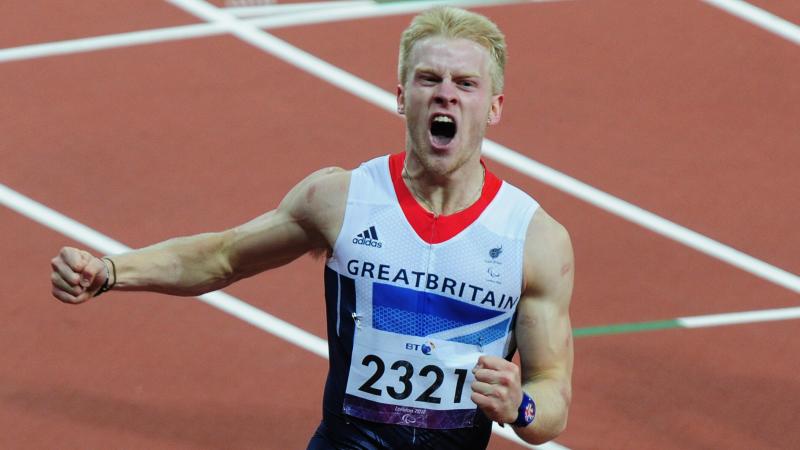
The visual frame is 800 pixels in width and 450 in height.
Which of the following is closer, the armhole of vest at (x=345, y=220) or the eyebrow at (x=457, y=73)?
the eyebrow at (x=457, y=73)

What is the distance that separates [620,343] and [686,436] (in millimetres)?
714

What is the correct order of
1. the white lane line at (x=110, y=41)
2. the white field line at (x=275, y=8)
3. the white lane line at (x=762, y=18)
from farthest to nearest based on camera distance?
the white lane line at (x=762, y=18)
the white field line at (x=275, y=8)
the white lane line at (x=110, y=41)

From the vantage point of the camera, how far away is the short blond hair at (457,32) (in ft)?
16.6

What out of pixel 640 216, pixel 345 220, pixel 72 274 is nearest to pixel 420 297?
pixel 345 220

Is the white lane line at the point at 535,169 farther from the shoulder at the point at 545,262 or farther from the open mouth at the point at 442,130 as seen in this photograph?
the open mouth at the point at 442,130

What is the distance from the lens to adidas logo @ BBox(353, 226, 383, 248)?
16.9 feet

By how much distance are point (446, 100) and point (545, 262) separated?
23.4 inches

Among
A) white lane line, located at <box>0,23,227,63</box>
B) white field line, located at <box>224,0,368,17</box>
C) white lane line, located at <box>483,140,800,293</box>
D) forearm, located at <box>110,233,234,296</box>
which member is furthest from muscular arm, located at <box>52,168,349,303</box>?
white field line, located at <box>224,0,368,17</box>

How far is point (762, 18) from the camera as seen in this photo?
10.7 m

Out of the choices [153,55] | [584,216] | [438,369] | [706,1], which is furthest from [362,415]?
[706,1]

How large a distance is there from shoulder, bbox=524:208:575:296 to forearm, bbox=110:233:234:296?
99 centimetres

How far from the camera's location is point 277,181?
29.4ft

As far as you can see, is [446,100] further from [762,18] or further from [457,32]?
[762,18]

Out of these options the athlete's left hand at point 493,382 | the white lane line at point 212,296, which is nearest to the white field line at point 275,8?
the white lane line at point 212,296
